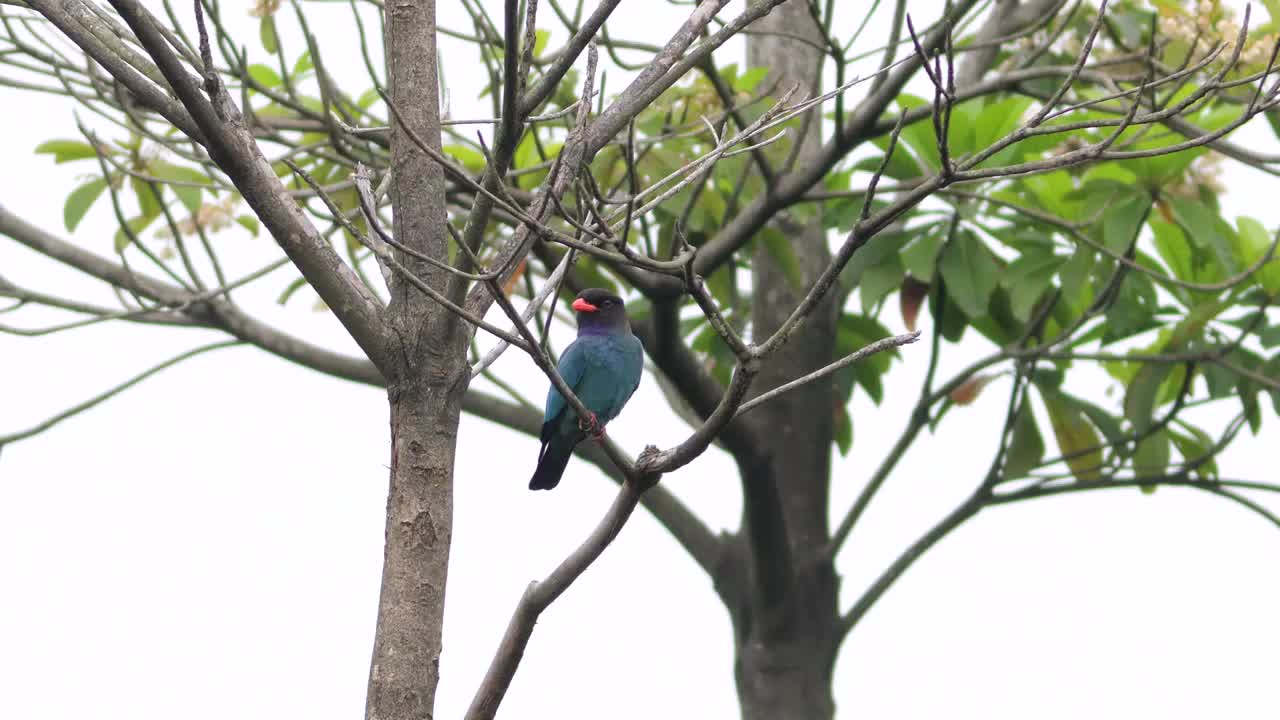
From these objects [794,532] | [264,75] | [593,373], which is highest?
[264,75]

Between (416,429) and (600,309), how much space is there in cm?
206

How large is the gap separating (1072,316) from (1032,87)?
1.07 metres

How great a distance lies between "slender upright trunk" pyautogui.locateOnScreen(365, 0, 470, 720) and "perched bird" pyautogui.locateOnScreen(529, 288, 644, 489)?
5.32ft

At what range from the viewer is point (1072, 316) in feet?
20.1

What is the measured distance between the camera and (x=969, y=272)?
18.2 feet

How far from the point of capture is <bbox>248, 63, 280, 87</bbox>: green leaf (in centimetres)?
524

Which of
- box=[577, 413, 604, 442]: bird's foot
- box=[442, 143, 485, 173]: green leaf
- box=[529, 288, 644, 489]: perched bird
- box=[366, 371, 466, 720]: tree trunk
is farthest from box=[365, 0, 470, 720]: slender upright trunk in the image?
box=[442, 143, 485, 173]: green leaf

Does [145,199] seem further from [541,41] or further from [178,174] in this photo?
[541,41]

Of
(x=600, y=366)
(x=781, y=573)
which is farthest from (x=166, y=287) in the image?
(x=781, y=573)

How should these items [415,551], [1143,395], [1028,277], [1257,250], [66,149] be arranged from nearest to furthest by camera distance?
[415,551]
[66,149]
[1028,277]
[1143,395]
[1257,250]

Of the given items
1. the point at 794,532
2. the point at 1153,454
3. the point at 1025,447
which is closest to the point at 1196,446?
the point at 1153,454

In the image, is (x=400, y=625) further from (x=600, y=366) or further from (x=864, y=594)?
(x=864, y=594)

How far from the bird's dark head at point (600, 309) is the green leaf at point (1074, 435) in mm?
2327

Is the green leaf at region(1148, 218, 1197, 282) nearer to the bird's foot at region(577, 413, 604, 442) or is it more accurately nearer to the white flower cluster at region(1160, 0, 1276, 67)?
the white flower cluster at region(1160, 0, 1276, 67)
